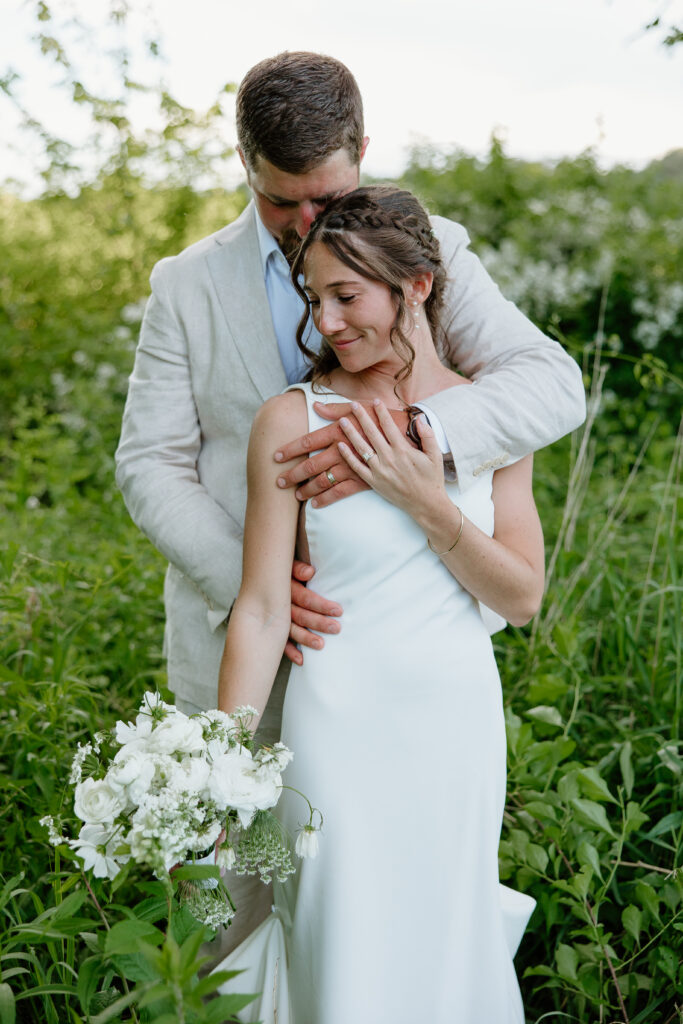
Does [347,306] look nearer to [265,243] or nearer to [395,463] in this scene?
[395,463]

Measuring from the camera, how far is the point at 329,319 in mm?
1903

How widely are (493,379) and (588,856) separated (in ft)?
4.11

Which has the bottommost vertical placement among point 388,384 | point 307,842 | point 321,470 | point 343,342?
point 307,842

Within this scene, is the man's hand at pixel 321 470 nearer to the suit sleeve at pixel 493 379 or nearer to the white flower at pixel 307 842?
the suit sleeve at pixel 493 379

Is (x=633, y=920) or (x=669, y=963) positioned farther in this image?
(x=633, y=920)

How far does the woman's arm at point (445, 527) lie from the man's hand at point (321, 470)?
0.04 meters

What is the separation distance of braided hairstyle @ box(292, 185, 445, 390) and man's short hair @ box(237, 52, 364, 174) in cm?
17

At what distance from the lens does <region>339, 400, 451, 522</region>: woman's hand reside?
1852mm

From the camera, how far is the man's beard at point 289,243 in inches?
87.3

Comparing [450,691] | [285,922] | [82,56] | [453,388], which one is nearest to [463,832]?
[450,691]

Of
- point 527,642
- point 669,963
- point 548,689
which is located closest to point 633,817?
point 669,963

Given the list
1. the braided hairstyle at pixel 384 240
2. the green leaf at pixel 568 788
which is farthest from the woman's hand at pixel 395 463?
the green leaf at pixel 568 788

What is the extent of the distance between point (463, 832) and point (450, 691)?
0.31 meters

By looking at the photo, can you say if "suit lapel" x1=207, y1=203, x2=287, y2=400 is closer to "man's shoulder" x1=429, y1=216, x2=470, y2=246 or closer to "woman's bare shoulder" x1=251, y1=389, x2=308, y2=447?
"woman's bare shoulder" x1=251, y1=389, x2=308, y2=447
